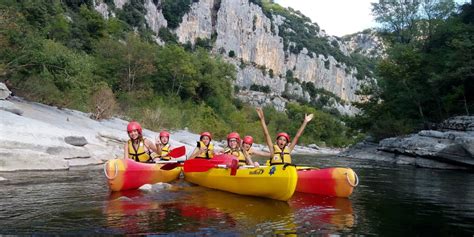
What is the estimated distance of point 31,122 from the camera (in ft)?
38.7

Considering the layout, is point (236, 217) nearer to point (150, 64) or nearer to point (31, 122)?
point (31, 122)

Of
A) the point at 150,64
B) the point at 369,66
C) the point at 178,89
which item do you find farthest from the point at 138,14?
the point at 369,66

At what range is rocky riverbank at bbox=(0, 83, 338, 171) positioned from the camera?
9984 millimetres

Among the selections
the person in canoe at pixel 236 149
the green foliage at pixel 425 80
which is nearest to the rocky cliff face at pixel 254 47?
the green foliage at pixel 425 80

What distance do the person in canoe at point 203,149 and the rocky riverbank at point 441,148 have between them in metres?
10.1

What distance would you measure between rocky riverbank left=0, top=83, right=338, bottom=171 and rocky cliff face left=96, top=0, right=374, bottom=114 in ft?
161

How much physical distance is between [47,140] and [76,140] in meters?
1.08

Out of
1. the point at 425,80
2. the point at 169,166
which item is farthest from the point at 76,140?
the point at 425,80

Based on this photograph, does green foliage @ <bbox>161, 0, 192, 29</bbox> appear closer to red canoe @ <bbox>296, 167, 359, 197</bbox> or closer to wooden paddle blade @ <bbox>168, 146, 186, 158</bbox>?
wooden paddle blade @ <bbox>168, 146, 186, 158</bbox>

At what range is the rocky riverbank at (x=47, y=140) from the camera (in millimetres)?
9984

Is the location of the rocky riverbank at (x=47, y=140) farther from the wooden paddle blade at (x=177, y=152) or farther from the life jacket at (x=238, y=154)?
the life jacket at (x=238, y=154)

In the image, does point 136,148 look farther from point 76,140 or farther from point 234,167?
point 76,140

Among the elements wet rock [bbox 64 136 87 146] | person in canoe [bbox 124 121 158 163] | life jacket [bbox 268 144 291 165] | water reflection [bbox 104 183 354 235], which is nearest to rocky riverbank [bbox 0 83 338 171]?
wet rock [bbox 64 136 87 146]

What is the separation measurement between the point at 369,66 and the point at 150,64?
98.3 meters
